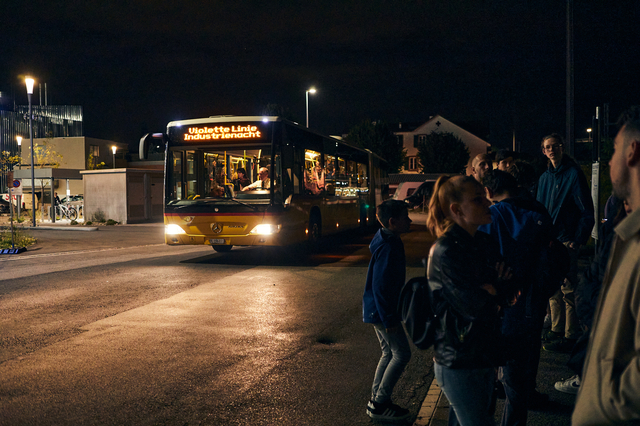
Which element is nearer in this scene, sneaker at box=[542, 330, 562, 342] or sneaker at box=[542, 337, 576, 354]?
sneaker at box=[542, 337, 576, 354]

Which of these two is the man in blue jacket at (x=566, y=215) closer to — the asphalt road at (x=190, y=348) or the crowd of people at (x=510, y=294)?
the crowd of people at (x=510, y=294)

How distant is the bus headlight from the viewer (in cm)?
1252

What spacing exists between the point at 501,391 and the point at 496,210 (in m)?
1.57

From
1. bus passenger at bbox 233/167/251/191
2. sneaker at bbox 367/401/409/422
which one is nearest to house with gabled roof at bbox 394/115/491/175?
bus passenger at bbox 233/167/251/191

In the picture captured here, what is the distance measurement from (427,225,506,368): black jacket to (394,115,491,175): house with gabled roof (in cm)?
8060

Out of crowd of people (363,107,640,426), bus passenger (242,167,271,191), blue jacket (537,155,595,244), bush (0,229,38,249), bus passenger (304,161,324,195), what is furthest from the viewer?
bush (0,229,38,249)

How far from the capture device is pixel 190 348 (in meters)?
6.02

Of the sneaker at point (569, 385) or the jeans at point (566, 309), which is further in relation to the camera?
the jeans at point (566, 309)

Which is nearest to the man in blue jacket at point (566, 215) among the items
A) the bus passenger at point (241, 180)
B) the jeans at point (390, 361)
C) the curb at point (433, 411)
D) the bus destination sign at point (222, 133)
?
the curb at point (433, 411)

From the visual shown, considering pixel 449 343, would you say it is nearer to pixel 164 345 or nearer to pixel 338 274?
pixel 164 345

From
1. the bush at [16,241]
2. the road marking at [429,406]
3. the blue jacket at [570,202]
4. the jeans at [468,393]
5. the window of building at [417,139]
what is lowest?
the road marking at [429,406]

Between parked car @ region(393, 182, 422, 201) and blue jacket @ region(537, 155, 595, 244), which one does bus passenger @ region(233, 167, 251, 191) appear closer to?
blue jacket @ region(537, 155, 595, 244)

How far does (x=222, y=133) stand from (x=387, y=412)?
33.4ft

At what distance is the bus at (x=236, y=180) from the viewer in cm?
1270
